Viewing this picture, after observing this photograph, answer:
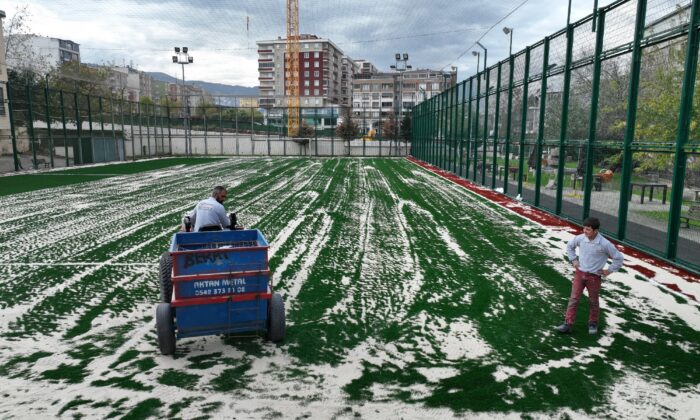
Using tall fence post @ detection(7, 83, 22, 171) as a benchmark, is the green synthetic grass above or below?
below

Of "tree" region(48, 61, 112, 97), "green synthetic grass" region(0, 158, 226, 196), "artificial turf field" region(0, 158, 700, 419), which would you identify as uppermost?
"tree" region(48, 61, 112, 97)

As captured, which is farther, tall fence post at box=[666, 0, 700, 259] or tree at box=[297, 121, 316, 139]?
tree at box=[297, 121, 316, 139]

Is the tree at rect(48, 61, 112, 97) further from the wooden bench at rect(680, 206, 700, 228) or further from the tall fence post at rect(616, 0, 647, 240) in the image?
the wooden bench at rect(680, 206, 700, 228)

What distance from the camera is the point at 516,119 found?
56.7 feet

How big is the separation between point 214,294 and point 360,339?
Answer: 1.69 metres

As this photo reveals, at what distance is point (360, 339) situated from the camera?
214 inches

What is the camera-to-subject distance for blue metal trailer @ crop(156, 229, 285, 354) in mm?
4836

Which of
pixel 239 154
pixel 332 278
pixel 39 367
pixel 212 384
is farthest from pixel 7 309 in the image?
pixel 239 154

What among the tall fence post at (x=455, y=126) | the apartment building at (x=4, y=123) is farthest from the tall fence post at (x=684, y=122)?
the apartment building at (x=4, y=123)

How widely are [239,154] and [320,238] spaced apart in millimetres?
38571

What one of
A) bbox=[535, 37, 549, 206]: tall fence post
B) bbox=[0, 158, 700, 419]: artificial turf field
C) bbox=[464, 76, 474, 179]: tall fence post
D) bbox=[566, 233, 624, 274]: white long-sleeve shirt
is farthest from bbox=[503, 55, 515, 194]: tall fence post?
bbox=[566, 233, 624, 274]: white long-sleeve shirt

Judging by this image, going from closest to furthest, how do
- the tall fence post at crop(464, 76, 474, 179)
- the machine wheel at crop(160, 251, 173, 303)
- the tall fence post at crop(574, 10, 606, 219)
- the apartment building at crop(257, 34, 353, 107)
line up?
the machine wheel at crop(160, 251, 173, 303) < the tall fence post at crop(574, 10, 606, 219) < the tall fence post at crop(464, 76, 474, 179) < the apartment building at crop(257, 34, 353, 107)

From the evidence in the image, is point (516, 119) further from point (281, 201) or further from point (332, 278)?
point (332, 278)

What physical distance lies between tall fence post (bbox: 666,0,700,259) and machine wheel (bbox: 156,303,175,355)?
27.3 feet
